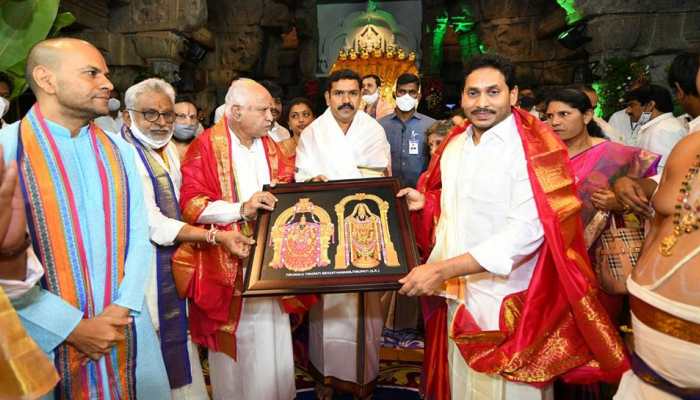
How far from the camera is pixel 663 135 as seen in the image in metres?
4.10

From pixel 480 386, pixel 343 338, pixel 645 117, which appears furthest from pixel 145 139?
A: pixel 645 117

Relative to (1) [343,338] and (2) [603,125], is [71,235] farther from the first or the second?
(2) [603,125]

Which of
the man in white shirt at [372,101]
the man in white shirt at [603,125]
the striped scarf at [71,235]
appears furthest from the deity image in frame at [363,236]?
the man in white shirt at [372,101]

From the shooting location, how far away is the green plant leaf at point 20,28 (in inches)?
80.0

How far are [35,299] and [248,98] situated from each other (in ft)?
5.44

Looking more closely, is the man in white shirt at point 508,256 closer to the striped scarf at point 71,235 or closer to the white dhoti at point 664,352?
the white dhoti at point 664,352

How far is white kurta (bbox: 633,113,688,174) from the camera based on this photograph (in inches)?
159

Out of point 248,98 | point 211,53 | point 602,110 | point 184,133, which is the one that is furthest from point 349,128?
point 211,53

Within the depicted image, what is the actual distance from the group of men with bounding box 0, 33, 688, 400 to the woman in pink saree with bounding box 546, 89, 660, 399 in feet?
1.98

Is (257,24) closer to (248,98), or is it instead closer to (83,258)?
(248,98)

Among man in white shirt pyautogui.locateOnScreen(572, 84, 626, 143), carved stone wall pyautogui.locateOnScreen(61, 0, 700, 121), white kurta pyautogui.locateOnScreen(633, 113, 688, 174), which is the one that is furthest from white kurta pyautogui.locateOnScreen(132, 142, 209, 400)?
carved stone wall pyautogui.locateOnScreen(61, 0, 700, 121)

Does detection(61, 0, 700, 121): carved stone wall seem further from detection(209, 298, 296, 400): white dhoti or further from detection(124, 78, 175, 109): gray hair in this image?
detection(209, 298, 296, 400): white dhoti

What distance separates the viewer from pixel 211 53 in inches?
488

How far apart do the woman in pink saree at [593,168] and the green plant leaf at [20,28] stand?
2842 millimetres
